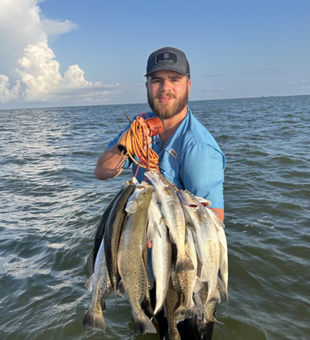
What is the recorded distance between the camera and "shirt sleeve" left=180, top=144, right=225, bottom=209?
3.03m

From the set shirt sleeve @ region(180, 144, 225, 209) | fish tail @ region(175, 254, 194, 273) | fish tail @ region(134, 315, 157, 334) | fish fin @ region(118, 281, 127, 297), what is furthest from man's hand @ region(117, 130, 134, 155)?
fish tail @ region(134, 315, 157, 334)

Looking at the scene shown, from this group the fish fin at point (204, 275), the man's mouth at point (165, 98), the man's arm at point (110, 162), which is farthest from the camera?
the man's mouth at point (165, 98)

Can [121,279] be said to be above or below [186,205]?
below

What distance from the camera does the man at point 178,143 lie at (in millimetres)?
3057

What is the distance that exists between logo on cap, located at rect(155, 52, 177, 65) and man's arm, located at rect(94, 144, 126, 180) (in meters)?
1.12

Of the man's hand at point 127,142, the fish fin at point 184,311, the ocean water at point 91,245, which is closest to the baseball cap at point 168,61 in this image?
the man's hand at point 127,142

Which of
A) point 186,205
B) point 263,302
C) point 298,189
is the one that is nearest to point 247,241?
point 263,302

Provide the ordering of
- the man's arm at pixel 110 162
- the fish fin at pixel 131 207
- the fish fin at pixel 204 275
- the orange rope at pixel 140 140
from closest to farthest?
the fish fin at pixel 131 207, the fish fin at pixel 204 275, the orange rope at pixel 140 140, the man's arm at pixel 110 162

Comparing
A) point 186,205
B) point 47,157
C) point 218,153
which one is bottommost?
point 47,157

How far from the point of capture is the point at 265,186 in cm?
1003

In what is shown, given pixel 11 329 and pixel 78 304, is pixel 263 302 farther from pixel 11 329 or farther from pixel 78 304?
pixel 11 329

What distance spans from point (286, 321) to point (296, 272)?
1331 millimetres

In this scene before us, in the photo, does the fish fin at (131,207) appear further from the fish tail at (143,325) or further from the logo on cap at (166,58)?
the logo on cap at (166,58)

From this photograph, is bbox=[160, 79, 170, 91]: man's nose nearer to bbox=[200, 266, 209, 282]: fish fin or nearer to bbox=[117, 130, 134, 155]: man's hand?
bbox=[117, 130, 134, 155]: man's hand
